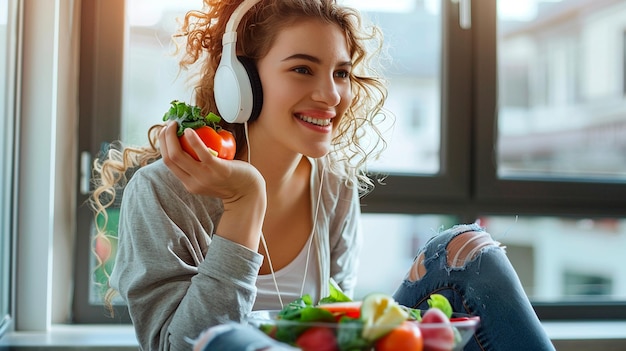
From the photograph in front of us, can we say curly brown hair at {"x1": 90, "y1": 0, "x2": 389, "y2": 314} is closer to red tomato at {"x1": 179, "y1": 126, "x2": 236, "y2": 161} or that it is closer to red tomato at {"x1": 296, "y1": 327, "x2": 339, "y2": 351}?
red tomato at {"x1": 179, "y1": 126, "x2": 236, "y2": 161}

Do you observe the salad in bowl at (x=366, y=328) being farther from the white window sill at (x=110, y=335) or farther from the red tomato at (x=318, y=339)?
the white window sill at (x=110, y=335)

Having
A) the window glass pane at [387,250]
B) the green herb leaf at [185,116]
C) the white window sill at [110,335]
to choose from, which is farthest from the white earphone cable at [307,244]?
the window glass pane at [387,250]

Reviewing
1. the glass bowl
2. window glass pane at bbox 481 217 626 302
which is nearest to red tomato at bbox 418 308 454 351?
the glass bowl

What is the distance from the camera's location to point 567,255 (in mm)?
3055

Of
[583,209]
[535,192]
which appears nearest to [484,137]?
[535,192]

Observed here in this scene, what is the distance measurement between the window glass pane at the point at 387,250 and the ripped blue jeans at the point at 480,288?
98cm

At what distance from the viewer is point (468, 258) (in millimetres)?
1127

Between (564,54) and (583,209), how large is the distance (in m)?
0.74

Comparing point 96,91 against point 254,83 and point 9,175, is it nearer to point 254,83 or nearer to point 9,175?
point 9,175

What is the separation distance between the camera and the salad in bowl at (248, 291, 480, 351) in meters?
0.71

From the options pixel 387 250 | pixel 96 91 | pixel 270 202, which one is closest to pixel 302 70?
pixel 270 202

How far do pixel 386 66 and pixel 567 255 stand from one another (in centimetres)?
158

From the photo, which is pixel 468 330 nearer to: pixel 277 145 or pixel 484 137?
pixel 277 145

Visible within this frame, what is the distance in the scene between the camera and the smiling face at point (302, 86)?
1220 mm
